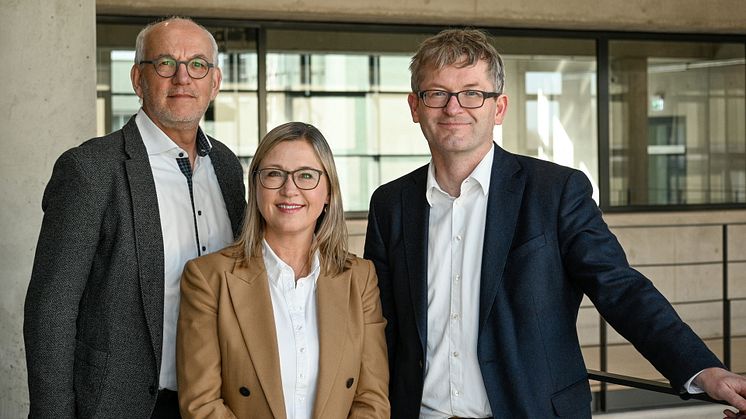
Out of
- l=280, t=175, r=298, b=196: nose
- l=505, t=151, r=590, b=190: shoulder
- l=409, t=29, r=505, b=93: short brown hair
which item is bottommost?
l=280, t=175, r=298, b=196: nose

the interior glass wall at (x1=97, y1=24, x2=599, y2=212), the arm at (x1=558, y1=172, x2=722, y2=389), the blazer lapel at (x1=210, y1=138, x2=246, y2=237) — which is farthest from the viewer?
the interior glass wall at (x1=97, y1=24, x2=599, y2=212)

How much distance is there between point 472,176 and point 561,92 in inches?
198

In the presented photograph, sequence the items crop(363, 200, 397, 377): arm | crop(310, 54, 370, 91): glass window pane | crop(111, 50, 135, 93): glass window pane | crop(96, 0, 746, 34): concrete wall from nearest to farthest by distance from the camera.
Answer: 1. crop(363, 200, 397, 377): arm
2. crop(96, 0, 746, 34): concrete wall
3. crop(111, 50, 135, 93): glass window pane
4. crop(310, 54, 370, 91): glass window pane

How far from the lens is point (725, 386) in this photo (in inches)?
73.4

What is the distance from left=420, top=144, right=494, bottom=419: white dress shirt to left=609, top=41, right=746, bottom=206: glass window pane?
5065mm

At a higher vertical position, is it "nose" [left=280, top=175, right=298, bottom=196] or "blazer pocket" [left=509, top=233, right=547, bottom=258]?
"nose" [left=280, top=175, right=298, bottom=196]

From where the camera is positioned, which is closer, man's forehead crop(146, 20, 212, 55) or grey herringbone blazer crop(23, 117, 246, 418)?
grey herringbone blazer crop(23, 117, 246, 418)

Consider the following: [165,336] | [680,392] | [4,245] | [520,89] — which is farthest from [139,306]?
[520,89]

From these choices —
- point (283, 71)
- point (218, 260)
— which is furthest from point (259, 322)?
point (283, 71)

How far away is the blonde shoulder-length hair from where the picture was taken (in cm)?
219

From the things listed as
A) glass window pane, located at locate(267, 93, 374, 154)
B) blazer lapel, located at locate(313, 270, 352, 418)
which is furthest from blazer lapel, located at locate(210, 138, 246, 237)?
glass window pane, located at locate(267, 93, 374, 154)

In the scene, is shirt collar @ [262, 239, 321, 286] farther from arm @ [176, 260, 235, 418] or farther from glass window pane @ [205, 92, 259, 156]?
glass window pane @ [205, 92, 259, 156]

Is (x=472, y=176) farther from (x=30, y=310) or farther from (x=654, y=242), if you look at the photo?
(x=654, y=242)

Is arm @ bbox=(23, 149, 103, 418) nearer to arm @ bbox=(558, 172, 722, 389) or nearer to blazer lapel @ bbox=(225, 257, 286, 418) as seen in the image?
blazer lapel @ bbox=(225, 257, 286, 418)
